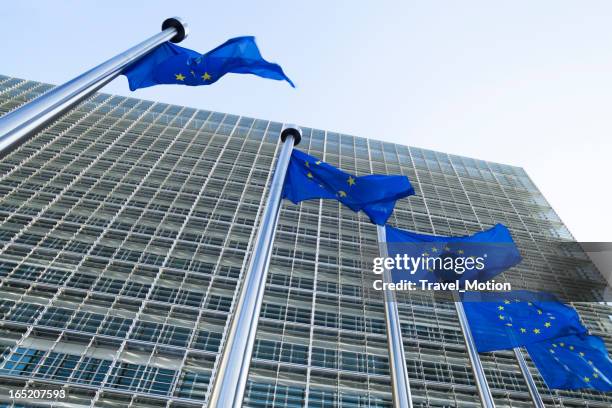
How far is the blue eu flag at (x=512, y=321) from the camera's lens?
10.4 meters

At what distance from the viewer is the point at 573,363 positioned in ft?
35.2

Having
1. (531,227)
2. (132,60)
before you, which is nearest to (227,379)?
(132,60)

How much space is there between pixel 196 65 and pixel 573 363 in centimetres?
1183

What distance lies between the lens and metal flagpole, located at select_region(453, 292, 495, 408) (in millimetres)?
8215

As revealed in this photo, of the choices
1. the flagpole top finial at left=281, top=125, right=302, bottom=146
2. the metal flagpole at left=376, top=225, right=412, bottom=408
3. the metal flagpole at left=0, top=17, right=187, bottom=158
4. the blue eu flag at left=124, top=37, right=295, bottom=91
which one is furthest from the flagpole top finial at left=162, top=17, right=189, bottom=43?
the metal flagpole at left=376, top=225, right=412, bottom=408

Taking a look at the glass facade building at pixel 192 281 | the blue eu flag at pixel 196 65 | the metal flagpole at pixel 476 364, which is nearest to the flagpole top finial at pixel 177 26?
the blue eu flag at pixel 196 65

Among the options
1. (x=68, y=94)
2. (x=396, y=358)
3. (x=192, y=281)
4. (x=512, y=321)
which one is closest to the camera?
(x=68, y=94)

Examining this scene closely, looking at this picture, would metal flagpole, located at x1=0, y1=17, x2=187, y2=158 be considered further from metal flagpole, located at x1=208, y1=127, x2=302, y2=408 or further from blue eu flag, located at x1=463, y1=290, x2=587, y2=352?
blue eu flag, located at x1=463, y1=290, x2=587, y2=352

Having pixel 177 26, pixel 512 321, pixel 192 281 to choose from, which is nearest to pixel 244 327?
pixel 512 321

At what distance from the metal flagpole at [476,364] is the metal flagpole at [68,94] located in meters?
8.94

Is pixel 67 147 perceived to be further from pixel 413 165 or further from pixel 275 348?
pixel 413 165

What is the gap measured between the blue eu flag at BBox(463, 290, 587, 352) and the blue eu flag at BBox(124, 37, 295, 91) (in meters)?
7.72

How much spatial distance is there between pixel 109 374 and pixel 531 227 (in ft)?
85.3

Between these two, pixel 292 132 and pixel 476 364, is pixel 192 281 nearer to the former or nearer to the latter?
pixel 292 132
